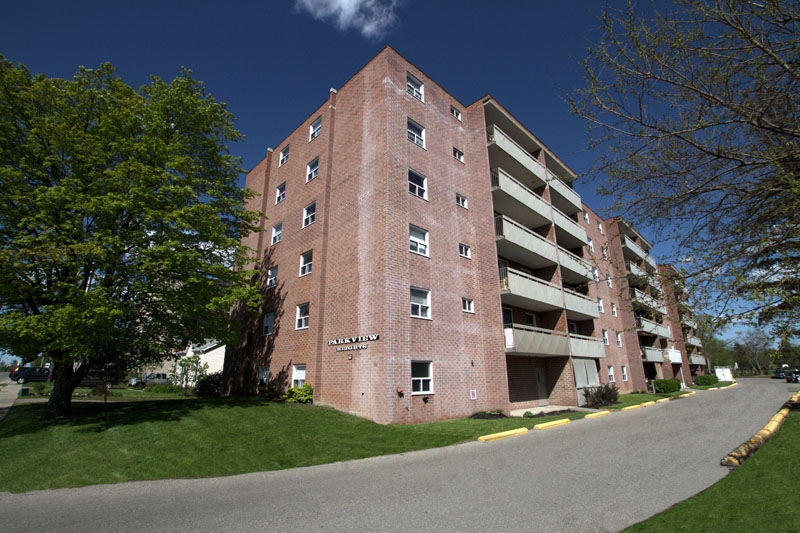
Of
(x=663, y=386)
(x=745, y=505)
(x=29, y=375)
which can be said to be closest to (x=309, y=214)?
(x=745, y=505)

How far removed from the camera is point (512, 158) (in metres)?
24.0

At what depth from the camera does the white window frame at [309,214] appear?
2023 cm

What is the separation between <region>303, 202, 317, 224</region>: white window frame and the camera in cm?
2023

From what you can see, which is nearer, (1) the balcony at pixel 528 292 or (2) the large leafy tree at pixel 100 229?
(2) the large leafy tree at pixel 100 229

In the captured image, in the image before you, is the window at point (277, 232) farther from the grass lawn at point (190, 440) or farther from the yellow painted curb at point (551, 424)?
the yellow painted curb at point (551, 424)

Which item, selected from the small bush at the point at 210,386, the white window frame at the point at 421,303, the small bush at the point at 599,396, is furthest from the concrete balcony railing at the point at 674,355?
the small bush at the point at 210,386

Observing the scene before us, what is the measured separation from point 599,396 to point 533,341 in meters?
6.40

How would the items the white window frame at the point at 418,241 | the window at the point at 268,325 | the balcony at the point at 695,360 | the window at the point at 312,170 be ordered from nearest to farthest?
the white window frame at the point at 418,241 < the window at the point at 268,325 < the window at the point at 312,170 < the balcony at the point at 695,360

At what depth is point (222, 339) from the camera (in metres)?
14.9

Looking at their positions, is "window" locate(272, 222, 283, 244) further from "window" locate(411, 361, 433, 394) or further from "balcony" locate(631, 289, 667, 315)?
"balcony" locate(631, 289, 667, 315)

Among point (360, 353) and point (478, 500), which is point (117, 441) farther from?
point (478, 500)

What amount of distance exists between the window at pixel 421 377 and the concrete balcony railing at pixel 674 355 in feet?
127

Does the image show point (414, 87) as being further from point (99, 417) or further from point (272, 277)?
point (99, 417)

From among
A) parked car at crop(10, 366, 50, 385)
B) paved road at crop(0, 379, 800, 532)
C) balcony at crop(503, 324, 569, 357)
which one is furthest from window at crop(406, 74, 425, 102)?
parked car at crop(10, 366, 50, 385)
